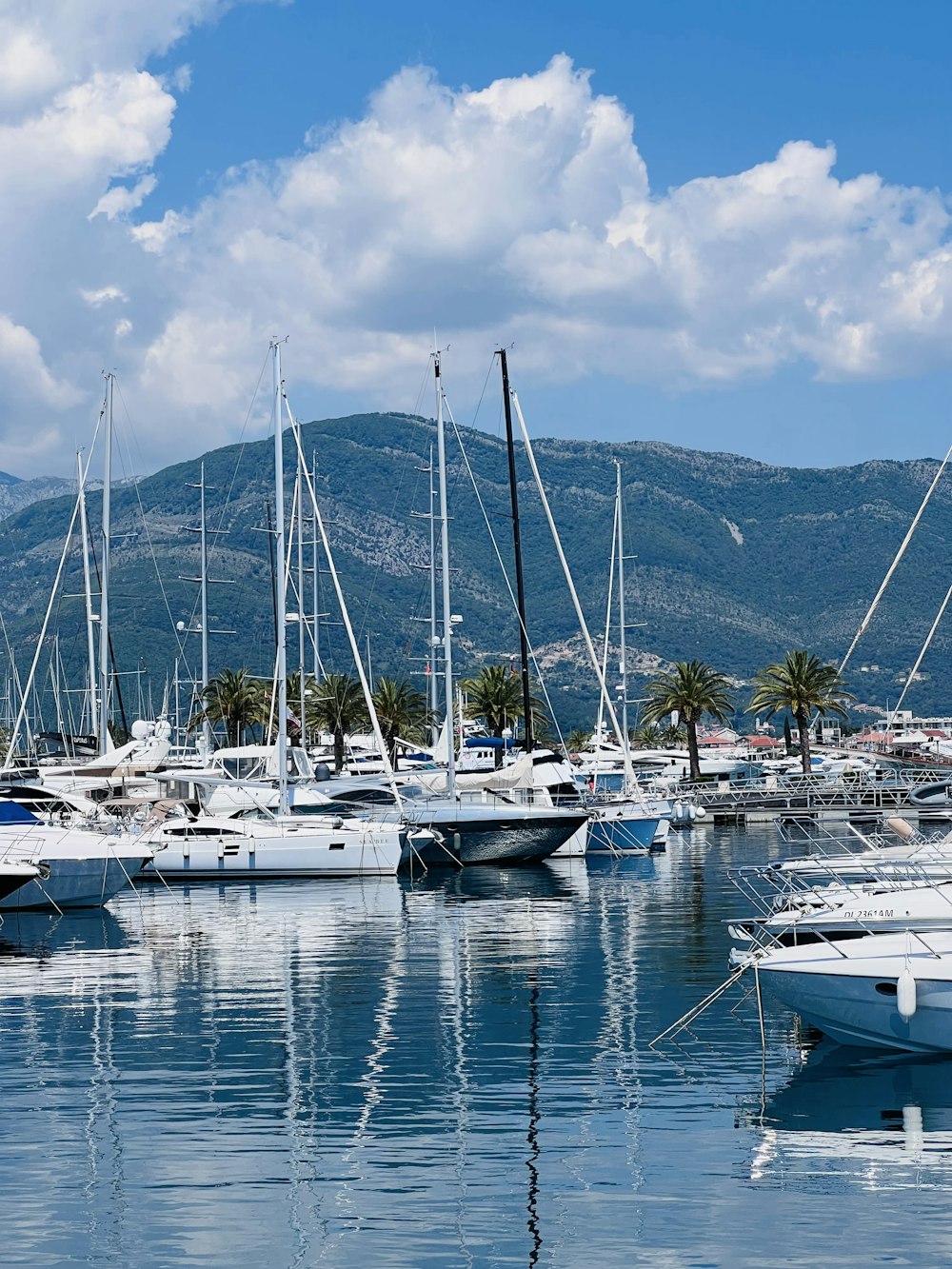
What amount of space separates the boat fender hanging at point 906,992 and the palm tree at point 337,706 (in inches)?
3081

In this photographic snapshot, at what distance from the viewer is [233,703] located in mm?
100312

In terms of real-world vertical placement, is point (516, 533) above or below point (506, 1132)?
above

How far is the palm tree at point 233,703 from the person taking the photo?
100 meters

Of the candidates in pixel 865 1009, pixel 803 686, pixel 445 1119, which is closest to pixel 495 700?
pixel 803 686

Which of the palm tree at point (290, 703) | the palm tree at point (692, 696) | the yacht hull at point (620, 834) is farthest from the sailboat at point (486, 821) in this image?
the palm tree at point (692, 696)

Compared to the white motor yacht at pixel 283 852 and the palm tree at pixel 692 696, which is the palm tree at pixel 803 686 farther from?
the white motor yacht at pixel 283 852

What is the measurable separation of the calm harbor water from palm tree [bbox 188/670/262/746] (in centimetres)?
6530

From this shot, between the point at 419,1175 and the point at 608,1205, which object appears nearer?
the point at 608,1205

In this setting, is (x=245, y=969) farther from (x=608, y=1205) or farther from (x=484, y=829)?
Result: (x=484, y=829)

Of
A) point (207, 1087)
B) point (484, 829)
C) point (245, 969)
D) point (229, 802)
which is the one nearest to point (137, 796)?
point (229, 802)

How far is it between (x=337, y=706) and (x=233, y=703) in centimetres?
643

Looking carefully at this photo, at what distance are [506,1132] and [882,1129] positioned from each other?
167 inches

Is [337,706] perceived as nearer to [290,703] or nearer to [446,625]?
[290,703]

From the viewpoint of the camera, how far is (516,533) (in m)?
69.4
